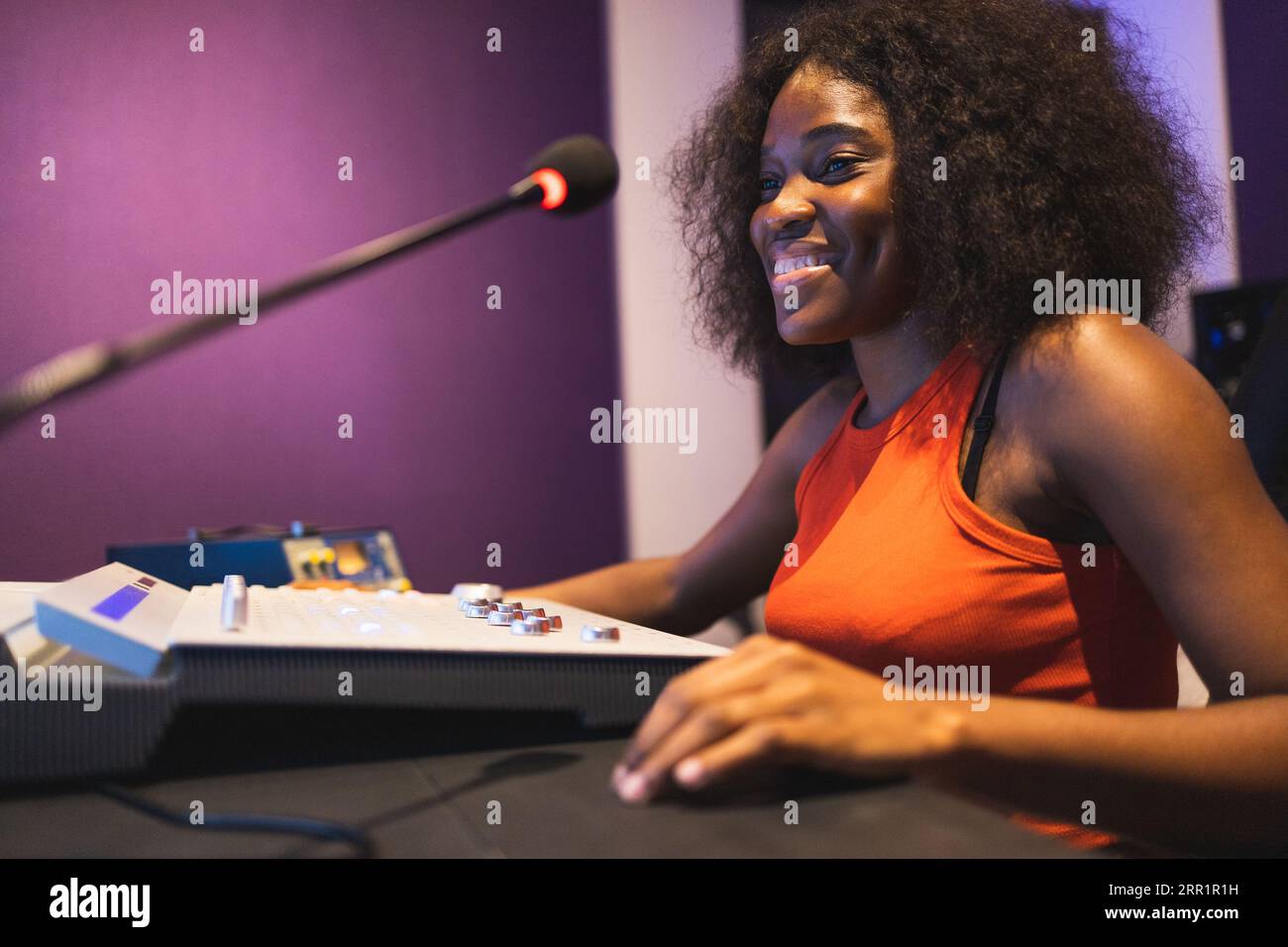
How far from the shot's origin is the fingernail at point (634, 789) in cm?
44

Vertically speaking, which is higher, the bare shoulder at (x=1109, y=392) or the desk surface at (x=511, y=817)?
the bare shoulder at (x=1109, y=392)

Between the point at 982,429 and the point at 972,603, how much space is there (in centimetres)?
17

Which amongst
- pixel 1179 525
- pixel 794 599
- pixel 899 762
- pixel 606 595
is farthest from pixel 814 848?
pixel 606 595

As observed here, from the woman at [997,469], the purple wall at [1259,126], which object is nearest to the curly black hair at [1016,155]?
the woman at [997,469]

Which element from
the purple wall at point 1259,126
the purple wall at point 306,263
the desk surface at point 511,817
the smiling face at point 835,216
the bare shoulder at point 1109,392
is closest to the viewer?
the desk surface at point 511,817

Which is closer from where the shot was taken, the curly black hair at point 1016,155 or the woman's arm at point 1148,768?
the woman's arm at point 1148,768

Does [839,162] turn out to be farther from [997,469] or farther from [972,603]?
[972,603]

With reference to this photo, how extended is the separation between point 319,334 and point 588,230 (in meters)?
0.68

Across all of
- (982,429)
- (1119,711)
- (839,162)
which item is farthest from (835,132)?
(1119,711)

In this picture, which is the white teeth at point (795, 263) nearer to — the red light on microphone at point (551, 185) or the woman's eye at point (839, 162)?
the woman's eye at point (839, 162)

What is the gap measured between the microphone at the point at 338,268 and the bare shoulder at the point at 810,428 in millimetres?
675

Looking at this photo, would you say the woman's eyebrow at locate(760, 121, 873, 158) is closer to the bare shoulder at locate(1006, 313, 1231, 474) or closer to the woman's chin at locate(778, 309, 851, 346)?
the woman's chin at locate(778, 309, 851, 346)

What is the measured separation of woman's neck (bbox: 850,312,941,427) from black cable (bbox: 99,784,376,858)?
809 millimetres
